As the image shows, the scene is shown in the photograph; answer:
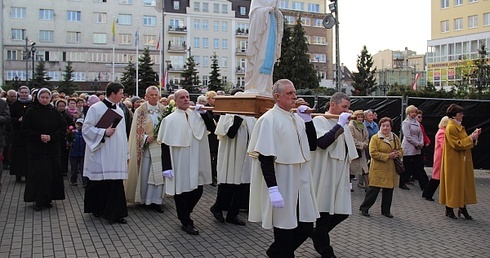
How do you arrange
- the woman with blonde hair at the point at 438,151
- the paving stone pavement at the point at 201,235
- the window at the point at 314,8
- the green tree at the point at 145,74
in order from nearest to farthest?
the paving stone pavement at the point at 201,235
the woman with blonde hair at the point at 438,151
the green tree at the point at 145,74
the window at the point at 314,8

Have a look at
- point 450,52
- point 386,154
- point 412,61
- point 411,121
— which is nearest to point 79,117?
point 386,154

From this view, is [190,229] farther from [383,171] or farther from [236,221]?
[383,171]

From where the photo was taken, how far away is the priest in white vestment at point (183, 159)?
725cm

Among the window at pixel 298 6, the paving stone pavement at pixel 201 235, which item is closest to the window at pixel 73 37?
the window at pixel 298 6

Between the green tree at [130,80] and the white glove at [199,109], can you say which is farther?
the green tree at [130,80]

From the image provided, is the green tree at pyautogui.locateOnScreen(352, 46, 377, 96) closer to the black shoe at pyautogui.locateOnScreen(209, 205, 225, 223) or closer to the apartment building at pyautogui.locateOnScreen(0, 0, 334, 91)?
the apartment building at pyautogui.locateOnScreen(0, 0, 334, 91)

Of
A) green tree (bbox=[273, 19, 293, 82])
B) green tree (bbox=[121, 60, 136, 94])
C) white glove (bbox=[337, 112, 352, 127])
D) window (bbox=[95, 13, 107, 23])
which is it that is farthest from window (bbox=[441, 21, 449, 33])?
white glove (bbox=[337, 112, 352, 127])

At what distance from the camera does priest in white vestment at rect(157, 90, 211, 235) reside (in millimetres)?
7246

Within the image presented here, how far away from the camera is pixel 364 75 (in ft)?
218

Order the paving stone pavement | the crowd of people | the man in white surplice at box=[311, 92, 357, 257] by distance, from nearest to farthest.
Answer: the crowd of people
the man in white surplice at box=[311, 92, 357, 257]
the paving stone pavement

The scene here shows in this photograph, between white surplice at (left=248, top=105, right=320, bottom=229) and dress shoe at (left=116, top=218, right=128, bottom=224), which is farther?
dress shoe at (left=116, top=218, right=128, bottom=224)

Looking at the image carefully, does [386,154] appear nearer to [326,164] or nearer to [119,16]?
[326,164]

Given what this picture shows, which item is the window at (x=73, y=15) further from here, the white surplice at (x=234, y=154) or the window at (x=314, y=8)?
the white surplice at (x=234, y=154)

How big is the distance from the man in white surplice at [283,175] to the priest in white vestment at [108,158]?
3.25 m
